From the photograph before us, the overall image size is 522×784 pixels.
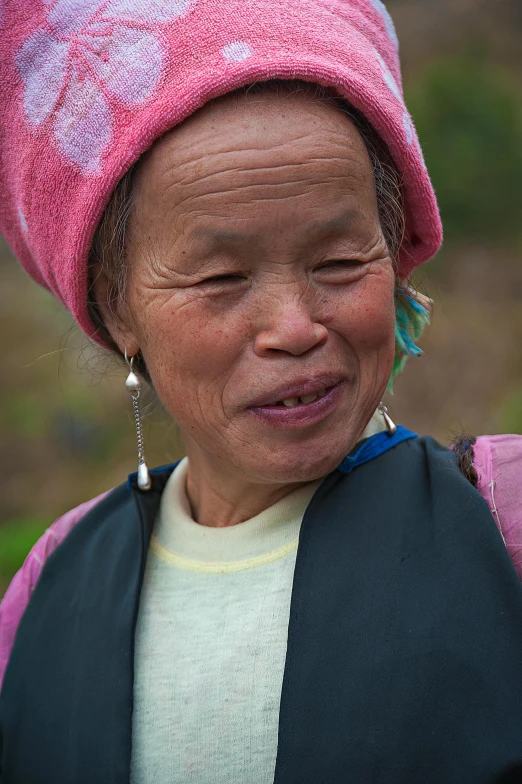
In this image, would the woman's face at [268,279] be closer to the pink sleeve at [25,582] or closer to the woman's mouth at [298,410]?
the woman's mouth at [298,410]

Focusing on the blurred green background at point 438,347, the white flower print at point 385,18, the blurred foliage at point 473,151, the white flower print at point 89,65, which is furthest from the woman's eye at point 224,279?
the blurred foliage at point 473,151

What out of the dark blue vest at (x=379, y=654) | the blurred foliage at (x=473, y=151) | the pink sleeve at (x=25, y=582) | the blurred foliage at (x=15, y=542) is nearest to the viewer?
the dark blue vest at (x=379, y=654)

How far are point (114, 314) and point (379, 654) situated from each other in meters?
1.07

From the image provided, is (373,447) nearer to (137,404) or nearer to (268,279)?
(268,279)

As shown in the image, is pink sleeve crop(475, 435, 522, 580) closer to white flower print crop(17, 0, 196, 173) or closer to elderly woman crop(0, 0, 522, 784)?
elderly woman crop(0, 0, 522, 784)

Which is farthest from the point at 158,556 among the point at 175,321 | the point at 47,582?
the point at 175,321

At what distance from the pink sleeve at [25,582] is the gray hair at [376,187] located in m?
0.76

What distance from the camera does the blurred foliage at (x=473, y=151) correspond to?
7.30m

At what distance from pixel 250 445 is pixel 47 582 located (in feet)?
2.93

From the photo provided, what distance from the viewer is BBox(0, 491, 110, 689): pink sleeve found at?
2.27 m

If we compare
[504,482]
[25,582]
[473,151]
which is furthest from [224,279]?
[473,151]

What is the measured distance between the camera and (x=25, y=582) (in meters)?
2.34

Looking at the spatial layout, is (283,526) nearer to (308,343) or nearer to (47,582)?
(308,343)

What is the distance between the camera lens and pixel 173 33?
1692 millimetres
